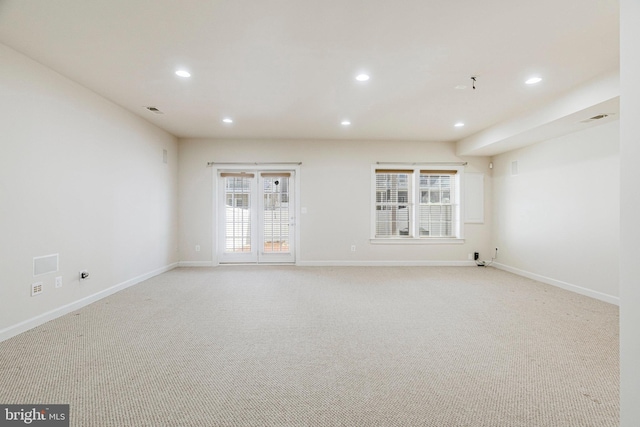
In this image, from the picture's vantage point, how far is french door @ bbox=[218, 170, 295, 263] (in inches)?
248

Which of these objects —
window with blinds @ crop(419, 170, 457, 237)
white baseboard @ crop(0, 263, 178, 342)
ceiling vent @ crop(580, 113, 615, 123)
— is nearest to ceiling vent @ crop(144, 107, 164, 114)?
white baseboard @ crop(0, 263, 178, 342)

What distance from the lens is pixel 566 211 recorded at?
458cm

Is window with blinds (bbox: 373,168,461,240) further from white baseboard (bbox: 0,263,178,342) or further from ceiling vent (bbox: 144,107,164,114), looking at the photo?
white baseboard (bbox: 0,263,178,342)

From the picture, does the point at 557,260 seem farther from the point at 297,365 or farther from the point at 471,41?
the point at 297,365

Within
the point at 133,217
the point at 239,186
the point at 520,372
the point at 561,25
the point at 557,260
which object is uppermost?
the point at 561,25

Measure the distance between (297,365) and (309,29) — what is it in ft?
8.81

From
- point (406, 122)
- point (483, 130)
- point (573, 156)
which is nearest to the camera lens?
point (573, 156)

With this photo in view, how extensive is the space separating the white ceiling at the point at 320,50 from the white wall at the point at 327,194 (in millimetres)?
1817

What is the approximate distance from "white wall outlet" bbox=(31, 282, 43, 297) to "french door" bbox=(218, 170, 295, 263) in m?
3.32

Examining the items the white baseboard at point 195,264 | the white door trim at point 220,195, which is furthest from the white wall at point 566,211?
the white baseboard at point 195,264

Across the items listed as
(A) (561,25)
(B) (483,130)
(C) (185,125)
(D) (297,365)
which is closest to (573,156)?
(B) (483,130)

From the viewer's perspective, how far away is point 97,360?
7.66 feet

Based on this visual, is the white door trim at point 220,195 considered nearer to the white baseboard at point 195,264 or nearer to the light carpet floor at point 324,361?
the white baseboard at point 195,264

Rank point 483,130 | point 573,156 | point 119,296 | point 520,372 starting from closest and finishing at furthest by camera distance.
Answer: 1. point 520,372
2. point 119,296
3. point 573,156
4. point 483,130
